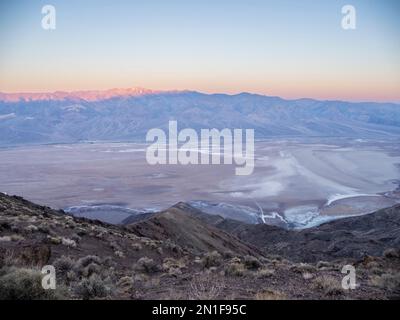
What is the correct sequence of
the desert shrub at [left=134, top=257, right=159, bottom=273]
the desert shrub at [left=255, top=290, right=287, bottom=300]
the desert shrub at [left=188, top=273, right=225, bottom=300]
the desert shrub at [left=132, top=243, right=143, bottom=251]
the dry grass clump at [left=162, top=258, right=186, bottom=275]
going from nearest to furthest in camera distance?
the desert shrub at [left=255, top=290, right=287, bottom=300] < the desert shrub at [left=188, top=273, right=225, bottom=300] < the dry grass clump at [left=162, top=258, right=186, bottom=275] < the desert shrub at [left=134, top=257, right=159, bottom=273] < the desert shrub at [left=132, top=243, right=143, bottom=251]

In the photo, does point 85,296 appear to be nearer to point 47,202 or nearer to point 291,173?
point 47,202

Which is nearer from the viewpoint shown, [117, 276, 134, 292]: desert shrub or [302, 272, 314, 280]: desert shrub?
[117, 276, 134, 292]: desert shrub

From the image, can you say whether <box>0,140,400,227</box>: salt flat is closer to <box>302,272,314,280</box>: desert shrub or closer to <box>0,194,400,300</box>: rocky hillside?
<box>0,194,400,300</box>: rocky hillside

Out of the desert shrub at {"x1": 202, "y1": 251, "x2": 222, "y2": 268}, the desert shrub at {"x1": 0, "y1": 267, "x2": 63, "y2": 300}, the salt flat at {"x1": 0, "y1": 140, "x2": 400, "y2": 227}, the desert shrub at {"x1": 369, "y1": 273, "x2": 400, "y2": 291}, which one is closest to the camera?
the desert shrub at {"x1": 0, "y1": 267, "x2": 63, "y2": 300}

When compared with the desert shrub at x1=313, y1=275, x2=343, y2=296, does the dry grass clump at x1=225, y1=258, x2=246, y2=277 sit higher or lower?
lower

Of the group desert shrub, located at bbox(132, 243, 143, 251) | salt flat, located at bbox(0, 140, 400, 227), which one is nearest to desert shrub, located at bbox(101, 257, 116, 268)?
desert shrub, located at bbox(132, 243, 143, 251)

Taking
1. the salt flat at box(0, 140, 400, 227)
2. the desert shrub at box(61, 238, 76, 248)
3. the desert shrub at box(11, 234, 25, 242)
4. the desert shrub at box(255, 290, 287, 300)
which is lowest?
the salt flat at box(0, 140, 400, 227)
